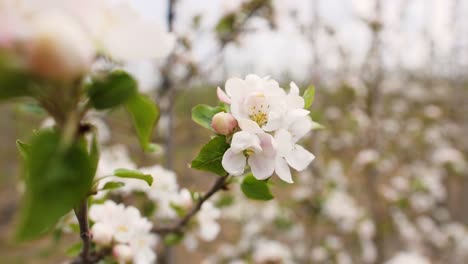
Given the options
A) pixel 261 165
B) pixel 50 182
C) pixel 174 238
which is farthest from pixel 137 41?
pixel 174 238

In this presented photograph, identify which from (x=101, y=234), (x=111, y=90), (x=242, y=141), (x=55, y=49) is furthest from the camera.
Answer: (x=101, y=234)

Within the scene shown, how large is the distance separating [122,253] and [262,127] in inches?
16.5

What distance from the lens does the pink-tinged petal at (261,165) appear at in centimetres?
71

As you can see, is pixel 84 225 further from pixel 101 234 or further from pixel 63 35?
pixel 63 35

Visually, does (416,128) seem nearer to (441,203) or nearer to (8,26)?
(441,203)

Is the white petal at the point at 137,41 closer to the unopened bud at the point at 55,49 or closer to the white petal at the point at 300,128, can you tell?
the unopened bud at the point at 55,49

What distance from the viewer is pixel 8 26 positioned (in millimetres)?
416

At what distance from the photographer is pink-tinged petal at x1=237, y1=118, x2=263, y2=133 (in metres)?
0.68

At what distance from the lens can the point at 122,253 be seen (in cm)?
92

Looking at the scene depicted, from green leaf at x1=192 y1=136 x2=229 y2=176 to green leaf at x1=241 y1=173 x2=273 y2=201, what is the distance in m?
0.10

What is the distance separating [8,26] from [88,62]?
76 millimetres

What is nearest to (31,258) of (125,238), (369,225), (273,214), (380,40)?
(273,214)

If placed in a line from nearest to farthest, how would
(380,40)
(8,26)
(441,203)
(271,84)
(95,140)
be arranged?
(8,26), (95,140), (271,84), (380,40), (441,203)

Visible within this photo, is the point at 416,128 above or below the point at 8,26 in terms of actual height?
below
